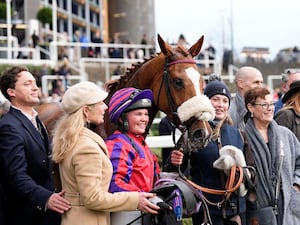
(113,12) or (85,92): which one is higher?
(113,12)

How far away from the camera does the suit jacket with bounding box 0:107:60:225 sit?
3.75 m

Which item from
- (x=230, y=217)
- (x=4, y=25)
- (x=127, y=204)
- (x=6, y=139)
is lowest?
(x=230, y=217)

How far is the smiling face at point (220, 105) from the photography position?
4.64m

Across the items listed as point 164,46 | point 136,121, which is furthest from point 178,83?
point 136,121

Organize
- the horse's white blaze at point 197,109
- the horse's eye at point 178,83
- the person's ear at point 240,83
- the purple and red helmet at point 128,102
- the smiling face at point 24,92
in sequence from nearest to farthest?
the purple and red helmet at point 128,102, the smiling face at point 24,92, the horse's white blaze at point 197,109, the horse's eye at point 178,83, the person's ear at point 240,83

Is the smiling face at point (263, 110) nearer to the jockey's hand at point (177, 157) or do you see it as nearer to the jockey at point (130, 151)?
the jockey's hand at point (177, 157)

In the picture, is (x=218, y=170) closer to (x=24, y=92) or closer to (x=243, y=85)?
(x=24, y=92)

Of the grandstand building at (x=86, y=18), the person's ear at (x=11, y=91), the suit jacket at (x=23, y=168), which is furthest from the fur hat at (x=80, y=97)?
the grandstand building at (x=86, y=18)

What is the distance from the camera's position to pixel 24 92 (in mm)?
4027

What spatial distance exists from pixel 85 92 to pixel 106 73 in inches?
646

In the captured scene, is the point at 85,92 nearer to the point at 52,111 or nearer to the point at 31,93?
the point at 31,93

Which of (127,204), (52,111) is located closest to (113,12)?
(52,111)

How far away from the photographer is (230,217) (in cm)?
437

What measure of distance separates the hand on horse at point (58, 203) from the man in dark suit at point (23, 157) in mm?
88
